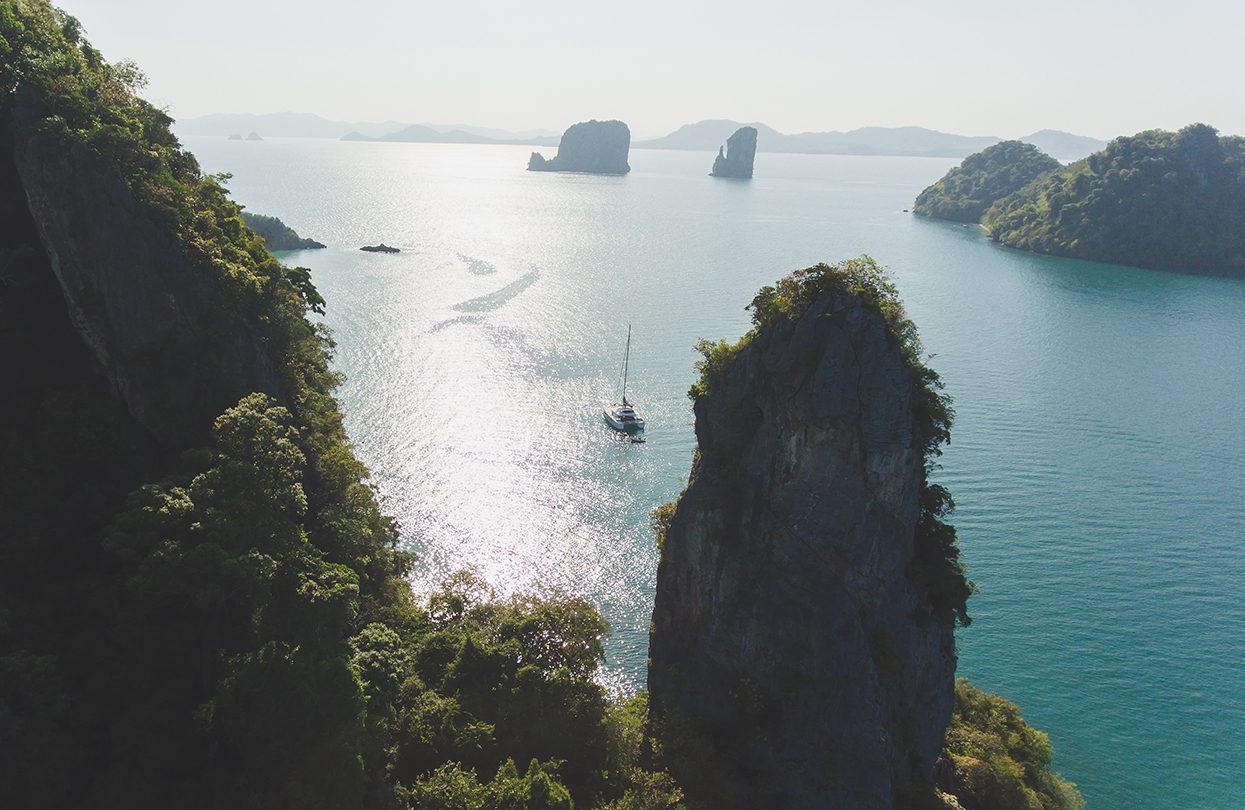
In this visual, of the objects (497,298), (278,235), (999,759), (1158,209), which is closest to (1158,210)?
(1158,209)

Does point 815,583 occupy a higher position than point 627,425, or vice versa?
point 815,583

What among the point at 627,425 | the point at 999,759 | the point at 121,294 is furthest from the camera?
the point at 627,425

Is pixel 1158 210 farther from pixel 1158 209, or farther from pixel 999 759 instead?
pixel 999 759

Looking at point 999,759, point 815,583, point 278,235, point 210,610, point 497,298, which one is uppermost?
point 278,235

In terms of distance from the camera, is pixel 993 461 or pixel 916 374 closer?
pixel 916 374

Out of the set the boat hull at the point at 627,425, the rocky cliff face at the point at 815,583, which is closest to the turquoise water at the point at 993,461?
the boat hull at the point at 627,425

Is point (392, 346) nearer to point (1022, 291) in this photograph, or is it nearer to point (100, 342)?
point (100, 342)

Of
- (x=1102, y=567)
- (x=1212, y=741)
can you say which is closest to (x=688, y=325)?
(x=1102, y=567)

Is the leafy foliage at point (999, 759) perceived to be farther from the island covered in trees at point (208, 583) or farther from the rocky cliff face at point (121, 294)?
the rocky cliff face at point (121, 294)

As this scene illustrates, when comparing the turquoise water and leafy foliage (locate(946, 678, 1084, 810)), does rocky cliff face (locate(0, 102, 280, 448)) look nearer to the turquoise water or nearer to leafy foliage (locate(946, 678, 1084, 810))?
the turquoise water
